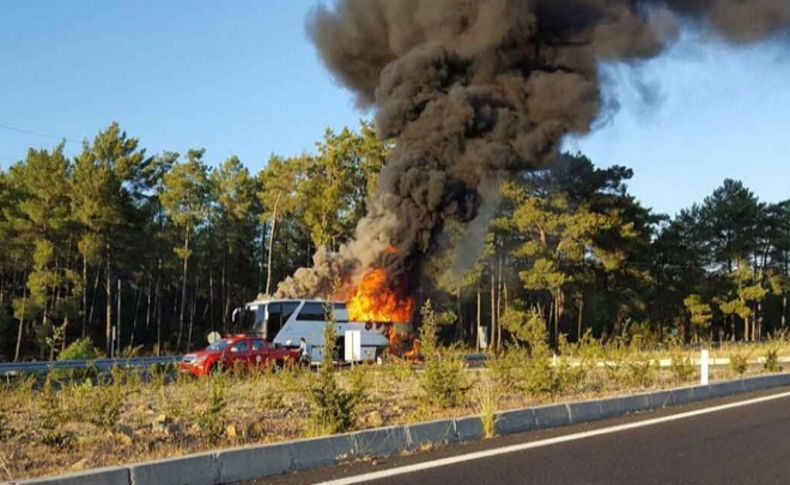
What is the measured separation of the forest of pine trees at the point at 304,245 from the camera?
139 ft

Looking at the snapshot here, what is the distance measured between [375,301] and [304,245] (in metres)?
30.9

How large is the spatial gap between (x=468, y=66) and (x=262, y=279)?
108ft

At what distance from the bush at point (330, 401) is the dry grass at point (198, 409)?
23 centimetres

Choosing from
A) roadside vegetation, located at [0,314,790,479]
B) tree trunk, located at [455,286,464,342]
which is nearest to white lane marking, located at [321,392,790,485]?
roadside vegetation, located at [0,314,790,479]

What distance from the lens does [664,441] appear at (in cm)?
870

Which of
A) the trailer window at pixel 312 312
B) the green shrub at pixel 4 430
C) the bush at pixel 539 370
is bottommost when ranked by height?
the green shrub at pixel 4 430

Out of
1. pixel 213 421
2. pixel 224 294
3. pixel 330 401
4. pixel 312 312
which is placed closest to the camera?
pixel 213 421

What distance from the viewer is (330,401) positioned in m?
Result: 8.48

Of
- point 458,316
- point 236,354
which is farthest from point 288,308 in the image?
point 458,316

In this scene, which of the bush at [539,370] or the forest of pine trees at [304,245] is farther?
the forest of pine trees at [304,245]

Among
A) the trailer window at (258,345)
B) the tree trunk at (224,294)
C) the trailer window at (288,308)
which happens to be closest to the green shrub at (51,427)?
the trailer window at (258,345)

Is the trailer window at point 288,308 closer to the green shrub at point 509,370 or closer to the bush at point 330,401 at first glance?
the green shrub at point 509,370

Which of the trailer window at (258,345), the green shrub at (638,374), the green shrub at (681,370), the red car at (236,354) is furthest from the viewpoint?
the trailer window at (258,345)

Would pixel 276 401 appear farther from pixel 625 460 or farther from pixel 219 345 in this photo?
pixel 219 345
